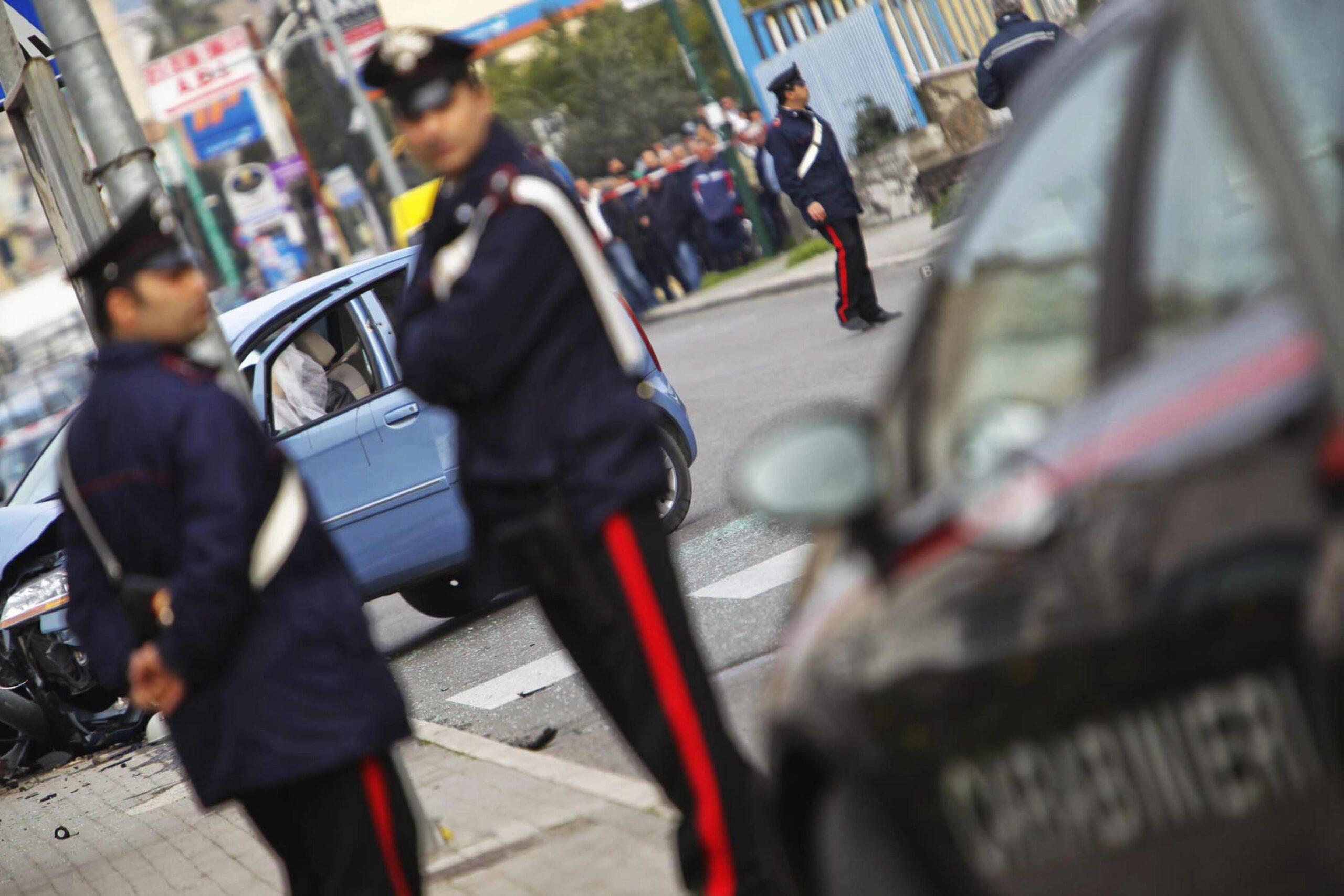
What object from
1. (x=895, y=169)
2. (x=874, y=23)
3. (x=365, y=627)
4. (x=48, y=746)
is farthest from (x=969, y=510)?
(x=874, y=23)

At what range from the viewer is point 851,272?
1412 centimetres

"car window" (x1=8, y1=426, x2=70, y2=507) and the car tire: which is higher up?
"car window" (x1=8, y1=426, x2=70, y2=507)

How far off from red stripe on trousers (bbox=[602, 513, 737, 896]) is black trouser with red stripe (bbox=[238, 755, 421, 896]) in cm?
54

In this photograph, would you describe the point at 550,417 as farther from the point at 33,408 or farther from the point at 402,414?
the point at 33,408

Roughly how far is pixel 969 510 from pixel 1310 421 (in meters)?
0.50

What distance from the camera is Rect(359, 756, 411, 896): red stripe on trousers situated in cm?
364

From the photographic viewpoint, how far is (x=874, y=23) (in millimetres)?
26703

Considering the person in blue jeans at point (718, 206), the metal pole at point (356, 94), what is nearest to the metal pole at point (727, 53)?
the person in blue jeans at point (718, 206)

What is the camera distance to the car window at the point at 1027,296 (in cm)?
244

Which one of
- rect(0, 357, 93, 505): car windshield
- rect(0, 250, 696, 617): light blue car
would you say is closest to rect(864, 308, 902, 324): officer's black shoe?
rect(0, 250, 696, 617): light blue car

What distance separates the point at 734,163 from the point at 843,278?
44.8 ft

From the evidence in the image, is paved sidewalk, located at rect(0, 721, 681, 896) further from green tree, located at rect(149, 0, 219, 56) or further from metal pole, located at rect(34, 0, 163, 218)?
green tree, located at rect(149, 0, 219, 56)

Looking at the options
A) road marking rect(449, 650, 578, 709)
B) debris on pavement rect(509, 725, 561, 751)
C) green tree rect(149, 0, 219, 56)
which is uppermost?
green tree rect(149, 0, 219, 56)

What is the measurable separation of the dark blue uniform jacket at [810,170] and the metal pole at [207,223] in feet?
187
